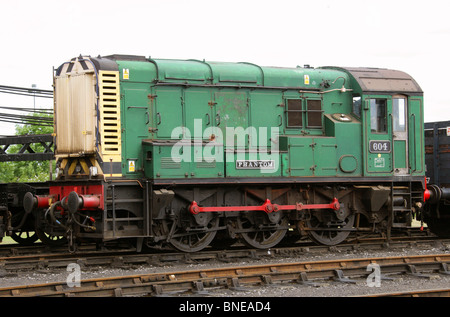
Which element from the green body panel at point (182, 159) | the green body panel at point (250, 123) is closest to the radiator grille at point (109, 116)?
the green body panel at point (250, 123)

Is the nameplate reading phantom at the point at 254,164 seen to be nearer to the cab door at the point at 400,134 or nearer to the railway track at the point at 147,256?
the railway track at the point at 147,256

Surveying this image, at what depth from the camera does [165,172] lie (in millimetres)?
13891

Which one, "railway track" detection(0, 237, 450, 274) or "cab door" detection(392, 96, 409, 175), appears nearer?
"railway track" detection(0, 237, 450, 274)

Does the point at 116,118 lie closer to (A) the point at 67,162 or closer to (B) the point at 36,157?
(A) the point at 67,162

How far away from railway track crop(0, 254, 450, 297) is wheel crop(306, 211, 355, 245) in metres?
2.67

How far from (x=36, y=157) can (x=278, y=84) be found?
29.3 feet

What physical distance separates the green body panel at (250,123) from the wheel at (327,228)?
3.68 ft

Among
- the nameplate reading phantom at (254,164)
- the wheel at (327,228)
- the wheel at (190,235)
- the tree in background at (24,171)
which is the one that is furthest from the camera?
the tree in background at (24,171)

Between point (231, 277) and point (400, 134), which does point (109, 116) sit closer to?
point (231, 277)

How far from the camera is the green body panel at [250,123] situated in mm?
14219

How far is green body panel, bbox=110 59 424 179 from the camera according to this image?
1422 centimetres

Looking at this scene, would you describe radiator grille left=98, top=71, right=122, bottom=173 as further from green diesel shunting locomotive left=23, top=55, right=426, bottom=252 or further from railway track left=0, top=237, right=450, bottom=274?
railway track left=0, top=237, right=450, bottom=274

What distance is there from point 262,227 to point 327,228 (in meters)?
1.79

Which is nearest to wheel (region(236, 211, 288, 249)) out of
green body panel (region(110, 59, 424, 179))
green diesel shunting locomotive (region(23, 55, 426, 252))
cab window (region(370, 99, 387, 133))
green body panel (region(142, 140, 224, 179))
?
green diesel shunting locomotive (region(23, 55, 426, 252))
